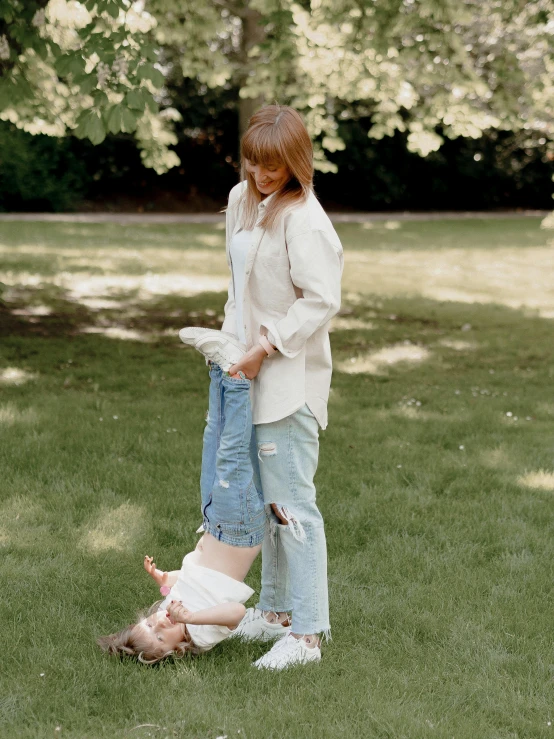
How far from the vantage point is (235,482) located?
10.5ft

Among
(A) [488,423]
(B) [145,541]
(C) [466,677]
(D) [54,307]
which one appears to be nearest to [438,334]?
(A) [488,423]

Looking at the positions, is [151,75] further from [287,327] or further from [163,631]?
[163,631]

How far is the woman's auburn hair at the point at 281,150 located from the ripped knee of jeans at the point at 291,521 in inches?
38.7

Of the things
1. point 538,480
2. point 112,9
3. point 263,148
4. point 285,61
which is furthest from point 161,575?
point 285,61

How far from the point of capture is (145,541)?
4328 millimetres

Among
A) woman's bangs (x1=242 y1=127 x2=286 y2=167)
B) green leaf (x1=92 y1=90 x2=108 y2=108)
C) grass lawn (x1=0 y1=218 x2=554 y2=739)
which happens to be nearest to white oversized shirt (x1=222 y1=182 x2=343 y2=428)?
woman's bangs (x1=242 y1=127 x2=286 y2=167)

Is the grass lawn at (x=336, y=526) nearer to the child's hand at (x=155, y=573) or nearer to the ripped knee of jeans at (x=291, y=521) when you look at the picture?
the child's hand at (x=155, y=573)

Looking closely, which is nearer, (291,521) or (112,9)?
(291,521)

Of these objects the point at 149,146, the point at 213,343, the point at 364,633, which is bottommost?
the point at 364,633

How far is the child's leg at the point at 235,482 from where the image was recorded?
10.4 ft

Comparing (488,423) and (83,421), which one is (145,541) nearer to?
(83,421)

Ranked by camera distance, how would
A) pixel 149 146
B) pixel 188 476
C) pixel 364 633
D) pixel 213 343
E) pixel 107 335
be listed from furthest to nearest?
pixel 149 146 → pixel 107 335 → pixel 188 476 → pixel 364 633 → pixel 213 343

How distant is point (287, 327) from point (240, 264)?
308 millimetres

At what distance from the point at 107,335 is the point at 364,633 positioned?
5974 millimetres
